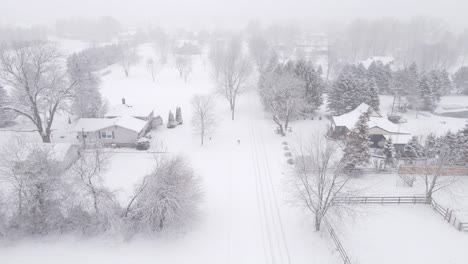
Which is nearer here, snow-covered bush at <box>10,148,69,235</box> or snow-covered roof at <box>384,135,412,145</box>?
snow-covered bush at <box>10,148,69,235</box>

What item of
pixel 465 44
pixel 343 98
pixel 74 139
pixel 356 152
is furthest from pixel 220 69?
pixel 465 44

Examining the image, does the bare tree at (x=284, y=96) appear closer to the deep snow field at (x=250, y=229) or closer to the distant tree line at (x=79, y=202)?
the deep snow field at (x=250, y=229)

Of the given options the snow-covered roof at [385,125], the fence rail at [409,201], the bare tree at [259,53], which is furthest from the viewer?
the bare tree at [259,53]

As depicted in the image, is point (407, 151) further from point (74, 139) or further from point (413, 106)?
point (74, 139)

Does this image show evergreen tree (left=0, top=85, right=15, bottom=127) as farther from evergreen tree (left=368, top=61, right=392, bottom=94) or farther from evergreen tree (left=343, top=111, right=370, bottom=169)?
evergreen tree (left=368, top=61, right=392, bottom=94)

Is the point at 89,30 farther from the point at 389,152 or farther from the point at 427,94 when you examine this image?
the point at 389,152

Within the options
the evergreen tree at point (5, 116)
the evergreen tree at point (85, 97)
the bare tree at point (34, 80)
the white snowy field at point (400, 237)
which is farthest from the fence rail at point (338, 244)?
the evergreen tree at point (5, 116)

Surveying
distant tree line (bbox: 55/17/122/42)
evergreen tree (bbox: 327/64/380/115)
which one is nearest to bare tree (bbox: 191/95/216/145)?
evergreen tree (bbox: 327/64/380/115)
